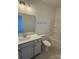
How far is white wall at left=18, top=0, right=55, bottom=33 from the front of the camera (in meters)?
4.24

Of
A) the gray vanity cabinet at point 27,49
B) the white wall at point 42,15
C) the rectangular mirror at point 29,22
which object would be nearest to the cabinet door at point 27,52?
the gray vanity cabinet at point 27,49

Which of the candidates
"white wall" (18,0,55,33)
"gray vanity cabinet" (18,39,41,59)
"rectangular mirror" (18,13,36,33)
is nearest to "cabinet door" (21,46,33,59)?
"gray vanity cabinet" (18,39,41,59)

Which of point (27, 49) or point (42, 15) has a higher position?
point (42, 15)

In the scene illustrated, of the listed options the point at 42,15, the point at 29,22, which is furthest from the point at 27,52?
the point at 42,15

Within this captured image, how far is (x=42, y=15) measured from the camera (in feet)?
15.2

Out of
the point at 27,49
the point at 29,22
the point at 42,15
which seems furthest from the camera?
the point at 42,15

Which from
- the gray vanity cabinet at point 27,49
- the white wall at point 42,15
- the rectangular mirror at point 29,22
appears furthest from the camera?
the white wall at point 42,15

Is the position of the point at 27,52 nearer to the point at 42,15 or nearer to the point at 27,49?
the point at 27,49

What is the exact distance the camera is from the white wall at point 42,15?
13.9 ft

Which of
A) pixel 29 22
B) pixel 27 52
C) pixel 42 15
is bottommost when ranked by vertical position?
pixel 27 52

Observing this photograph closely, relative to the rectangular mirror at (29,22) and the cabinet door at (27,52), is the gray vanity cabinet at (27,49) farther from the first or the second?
the rectangular mirror at (29,22)
